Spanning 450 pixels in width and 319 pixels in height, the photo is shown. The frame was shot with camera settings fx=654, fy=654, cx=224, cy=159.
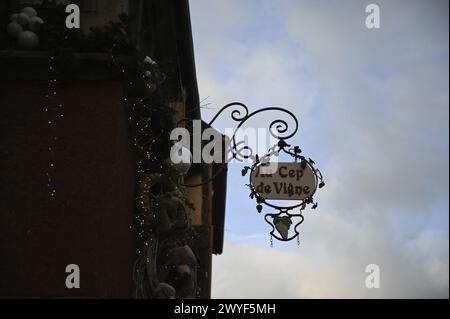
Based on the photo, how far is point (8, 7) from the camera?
6.92 metres

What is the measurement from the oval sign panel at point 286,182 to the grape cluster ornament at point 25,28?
8.62ft

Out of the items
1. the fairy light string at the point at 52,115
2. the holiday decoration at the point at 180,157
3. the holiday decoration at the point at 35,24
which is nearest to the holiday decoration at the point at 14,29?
the holiday decoration at the point at 35,24

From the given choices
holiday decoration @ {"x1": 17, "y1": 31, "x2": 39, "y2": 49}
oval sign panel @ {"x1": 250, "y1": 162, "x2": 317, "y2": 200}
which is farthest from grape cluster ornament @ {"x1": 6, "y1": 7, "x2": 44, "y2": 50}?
oval sign panel @ {"x1": 250, "y1": 162, "x2": 317, "y2": 200}

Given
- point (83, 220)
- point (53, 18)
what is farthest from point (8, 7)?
point (83, 220)

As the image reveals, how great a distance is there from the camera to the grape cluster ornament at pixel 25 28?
644 cm

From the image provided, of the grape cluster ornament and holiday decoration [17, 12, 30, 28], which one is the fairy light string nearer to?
the grape cluster ornament

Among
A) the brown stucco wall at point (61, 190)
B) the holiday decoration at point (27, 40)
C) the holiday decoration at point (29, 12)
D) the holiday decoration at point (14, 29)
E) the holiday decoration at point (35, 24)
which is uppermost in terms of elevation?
the holiday decoration at point (29, 12)

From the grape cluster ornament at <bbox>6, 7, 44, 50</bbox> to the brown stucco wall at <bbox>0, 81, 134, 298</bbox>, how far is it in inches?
15.6

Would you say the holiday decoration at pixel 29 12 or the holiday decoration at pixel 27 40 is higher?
the holiday decoration at pixel 29 12

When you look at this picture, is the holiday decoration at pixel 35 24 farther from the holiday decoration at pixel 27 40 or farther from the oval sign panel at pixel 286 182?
the oval sign panel at pixel 286 182

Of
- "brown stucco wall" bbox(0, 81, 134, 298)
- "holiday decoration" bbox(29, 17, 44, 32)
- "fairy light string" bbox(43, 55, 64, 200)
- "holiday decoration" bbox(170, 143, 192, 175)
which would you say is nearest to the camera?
"brown stucco wall" bbox(0, 81, 134, 298)

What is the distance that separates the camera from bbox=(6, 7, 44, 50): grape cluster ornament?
6441 mm
